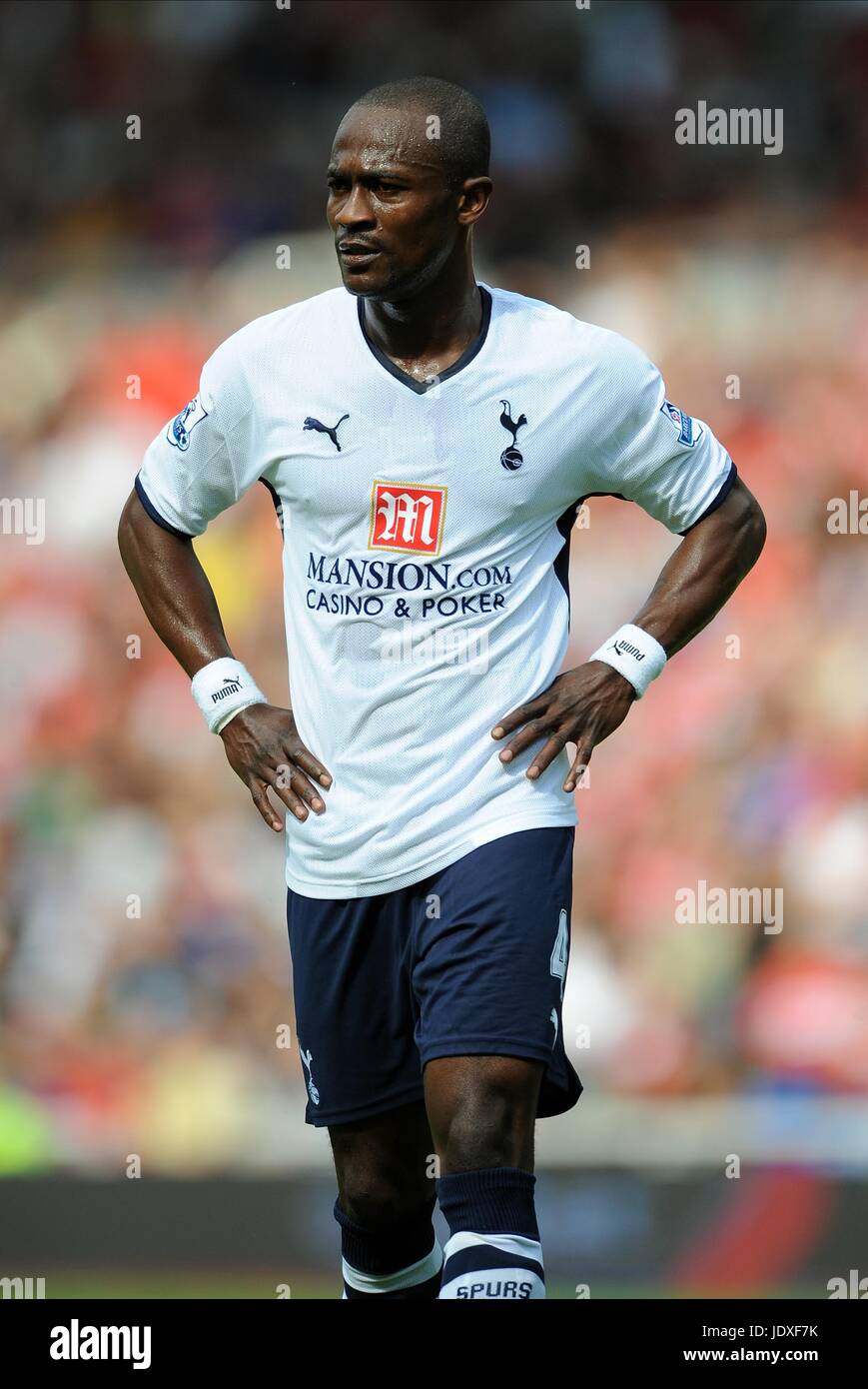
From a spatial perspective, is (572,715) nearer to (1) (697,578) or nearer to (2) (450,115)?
(1) (697,578)

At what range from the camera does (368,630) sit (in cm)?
392

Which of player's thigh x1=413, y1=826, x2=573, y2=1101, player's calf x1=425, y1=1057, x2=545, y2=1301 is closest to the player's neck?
player's thigh x1=413, y1=826, x2=573, y2=1101

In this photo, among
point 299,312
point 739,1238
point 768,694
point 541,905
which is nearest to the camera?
point 541,905

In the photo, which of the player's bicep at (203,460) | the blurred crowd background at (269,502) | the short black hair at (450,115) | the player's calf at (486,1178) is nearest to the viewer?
the player's calf at (486,1178)

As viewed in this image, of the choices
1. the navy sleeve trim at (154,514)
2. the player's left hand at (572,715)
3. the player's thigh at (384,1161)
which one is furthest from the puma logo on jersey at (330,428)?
the player's thigh at (384,1161)

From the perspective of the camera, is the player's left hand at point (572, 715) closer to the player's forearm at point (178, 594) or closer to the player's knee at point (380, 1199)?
the player's forearm at point (178, 594)

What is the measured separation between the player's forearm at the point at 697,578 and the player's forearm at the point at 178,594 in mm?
848

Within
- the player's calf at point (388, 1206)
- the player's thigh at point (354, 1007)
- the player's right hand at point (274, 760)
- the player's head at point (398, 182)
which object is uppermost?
the player's head at point (398, 182)

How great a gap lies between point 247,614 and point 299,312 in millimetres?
3007

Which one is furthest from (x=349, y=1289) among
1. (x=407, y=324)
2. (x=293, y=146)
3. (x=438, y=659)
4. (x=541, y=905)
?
(x=293, y=146)

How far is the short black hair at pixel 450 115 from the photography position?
3822mm

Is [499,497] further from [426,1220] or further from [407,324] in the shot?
[426,1220]

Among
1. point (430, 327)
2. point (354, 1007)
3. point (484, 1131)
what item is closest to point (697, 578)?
point (430, 327)

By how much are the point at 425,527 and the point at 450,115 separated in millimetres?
748
